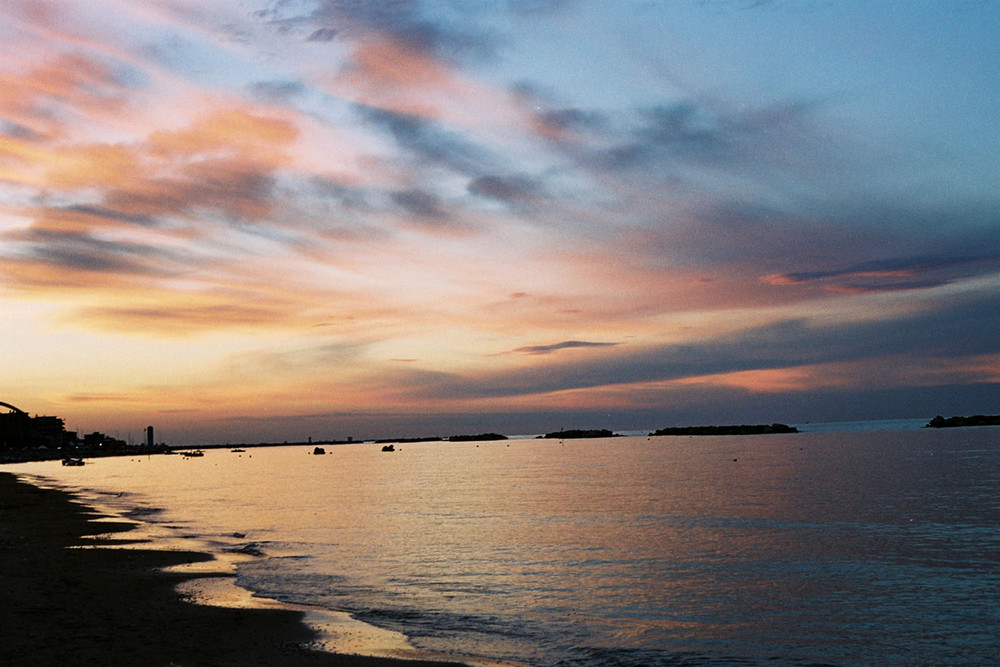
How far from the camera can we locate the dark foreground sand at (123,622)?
1634 centimetres

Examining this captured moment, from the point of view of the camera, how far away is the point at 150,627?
62.7 ft

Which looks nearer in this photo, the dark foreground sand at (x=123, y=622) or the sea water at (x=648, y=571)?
the dark foreground sand at (x=123, y=622)

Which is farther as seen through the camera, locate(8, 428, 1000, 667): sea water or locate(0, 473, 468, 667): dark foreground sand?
locate(8, 428, 1000, 667): sea water

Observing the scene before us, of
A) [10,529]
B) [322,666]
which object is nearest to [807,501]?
[322,666]

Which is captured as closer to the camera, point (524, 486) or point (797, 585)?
point (797, 585)

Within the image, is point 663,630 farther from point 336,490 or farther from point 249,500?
point 336,490

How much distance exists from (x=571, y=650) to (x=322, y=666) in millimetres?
6569

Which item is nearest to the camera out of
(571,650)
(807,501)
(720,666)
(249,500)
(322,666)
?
(322,666)

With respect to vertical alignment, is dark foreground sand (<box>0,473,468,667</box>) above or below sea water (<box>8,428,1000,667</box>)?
above

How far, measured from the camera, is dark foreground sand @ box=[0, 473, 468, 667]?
643 inches

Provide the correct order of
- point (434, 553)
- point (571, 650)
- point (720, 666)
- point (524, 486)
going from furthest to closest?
point (524, 486) → point (434, 553) → point (571, 650) → point (720, 666)

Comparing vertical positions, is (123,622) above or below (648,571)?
above

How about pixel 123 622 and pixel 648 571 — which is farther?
pixel 648 571

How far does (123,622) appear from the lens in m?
19.6
